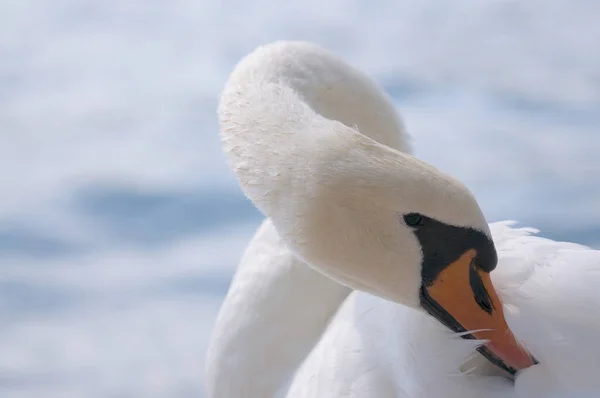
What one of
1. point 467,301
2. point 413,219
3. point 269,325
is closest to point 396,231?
point 413,219

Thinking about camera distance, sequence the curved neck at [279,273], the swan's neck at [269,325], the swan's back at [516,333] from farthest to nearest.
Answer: the swan's neck at [269,325]
the curved neck at [279,273]
the swan's back at [516,333]

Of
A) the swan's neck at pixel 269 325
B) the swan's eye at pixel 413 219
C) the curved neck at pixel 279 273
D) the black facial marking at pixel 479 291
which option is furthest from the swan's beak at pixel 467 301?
the swan's neck at pixel 269 325

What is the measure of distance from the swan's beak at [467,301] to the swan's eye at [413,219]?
157mm

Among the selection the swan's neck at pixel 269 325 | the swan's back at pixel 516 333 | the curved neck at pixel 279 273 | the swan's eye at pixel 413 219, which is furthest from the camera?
the swan's neck at pixel 269 325

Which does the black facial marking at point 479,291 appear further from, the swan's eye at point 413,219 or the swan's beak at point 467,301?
the swan's eye at point 413,219

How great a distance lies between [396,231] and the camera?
3.36m

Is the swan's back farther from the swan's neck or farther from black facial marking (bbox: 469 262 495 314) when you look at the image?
the swan's neck

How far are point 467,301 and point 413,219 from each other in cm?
28

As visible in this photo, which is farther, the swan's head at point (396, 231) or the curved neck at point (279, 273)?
the curved neck at point (279, 273)

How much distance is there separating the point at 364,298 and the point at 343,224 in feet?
1.29

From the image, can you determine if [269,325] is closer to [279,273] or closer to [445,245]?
[279,273]

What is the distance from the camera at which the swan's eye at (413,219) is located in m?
3.32

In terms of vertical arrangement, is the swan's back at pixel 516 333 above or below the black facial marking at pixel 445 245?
below

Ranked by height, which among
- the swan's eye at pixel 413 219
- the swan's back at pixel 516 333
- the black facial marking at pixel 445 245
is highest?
the swan's eye at pixel 413 219
